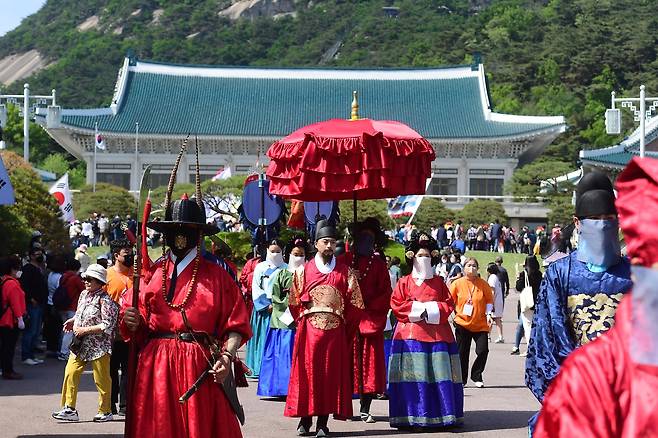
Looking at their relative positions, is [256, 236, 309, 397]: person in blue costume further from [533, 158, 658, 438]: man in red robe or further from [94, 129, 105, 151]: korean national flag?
[94, 129, 105, 151]: korean national flag

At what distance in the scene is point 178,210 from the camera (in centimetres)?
700

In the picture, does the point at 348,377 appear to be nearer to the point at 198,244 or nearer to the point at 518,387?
the point at 198,244

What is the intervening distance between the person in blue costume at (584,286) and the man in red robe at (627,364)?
8.58ft

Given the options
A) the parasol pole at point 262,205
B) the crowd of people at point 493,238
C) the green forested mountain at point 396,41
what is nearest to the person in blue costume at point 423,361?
the parasol pole at point 262,205

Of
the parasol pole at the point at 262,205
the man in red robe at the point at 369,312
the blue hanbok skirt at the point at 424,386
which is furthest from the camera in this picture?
the parasol pole at the point at 262,205

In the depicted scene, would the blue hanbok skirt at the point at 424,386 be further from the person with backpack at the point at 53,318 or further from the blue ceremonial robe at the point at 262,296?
the person with backpack at the point at 53,318

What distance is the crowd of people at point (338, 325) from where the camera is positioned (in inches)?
126

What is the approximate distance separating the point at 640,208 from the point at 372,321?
26.3 feet

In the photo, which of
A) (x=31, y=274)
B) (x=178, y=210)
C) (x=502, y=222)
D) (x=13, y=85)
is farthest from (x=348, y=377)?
(x=13, y=85)

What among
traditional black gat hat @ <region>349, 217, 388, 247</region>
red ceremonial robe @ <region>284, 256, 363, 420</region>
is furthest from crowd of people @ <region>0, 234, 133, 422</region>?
traditional black gat hat @ <region>349, 217, 388, 247</region>

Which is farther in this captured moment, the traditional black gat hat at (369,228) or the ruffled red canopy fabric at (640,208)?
the traditional black gat hat at (369,228)

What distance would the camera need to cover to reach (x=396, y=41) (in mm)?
102062

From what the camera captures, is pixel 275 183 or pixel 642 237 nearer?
pixel 642 237

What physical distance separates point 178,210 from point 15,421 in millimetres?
4277
